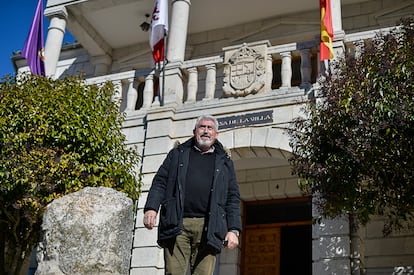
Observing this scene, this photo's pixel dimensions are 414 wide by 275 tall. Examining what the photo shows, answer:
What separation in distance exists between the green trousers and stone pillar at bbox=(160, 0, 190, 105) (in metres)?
7.66

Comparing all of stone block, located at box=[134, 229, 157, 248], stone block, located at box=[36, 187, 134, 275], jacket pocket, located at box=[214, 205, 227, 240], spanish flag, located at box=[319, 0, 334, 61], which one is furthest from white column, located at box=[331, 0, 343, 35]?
jacket pocket, located at box=[214, 205, 227, 240]

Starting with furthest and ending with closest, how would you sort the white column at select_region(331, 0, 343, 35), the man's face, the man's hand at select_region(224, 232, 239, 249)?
Answer: the white column at select_region(331, 0, 343, 35), the man's face, the man's hand at select_region(224, 232, 239, 249)

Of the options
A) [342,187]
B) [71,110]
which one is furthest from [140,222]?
[342,187]

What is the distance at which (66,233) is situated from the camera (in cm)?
658

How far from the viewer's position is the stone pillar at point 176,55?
1326cm

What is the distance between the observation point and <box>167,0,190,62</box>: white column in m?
13.7

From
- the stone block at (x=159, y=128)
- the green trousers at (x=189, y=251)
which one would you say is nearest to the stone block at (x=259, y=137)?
the stone block at (x=159, y=128)

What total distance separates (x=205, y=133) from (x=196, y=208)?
77 centimetres

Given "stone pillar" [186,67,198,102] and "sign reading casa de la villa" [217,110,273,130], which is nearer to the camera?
"sign reading casa de la villa" [217,110,273,130]

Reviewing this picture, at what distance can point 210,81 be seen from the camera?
515 inches

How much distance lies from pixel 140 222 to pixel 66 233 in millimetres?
5634

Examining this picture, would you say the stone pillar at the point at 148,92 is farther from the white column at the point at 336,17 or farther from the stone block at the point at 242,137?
the white column at the point at 336,17

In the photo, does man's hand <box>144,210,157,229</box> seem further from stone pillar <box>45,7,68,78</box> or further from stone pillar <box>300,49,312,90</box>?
stone pillar <box>45,7,68,78</box>

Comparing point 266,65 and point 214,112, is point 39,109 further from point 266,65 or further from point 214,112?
point 266,65
